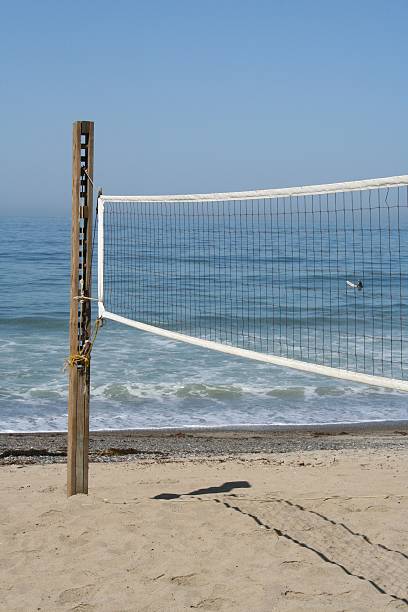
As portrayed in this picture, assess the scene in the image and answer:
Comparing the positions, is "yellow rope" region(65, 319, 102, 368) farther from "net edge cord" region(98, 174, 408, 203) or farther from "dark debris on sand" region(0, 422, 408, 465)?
"dark debris on sand" region(0, 422, 408, 465)

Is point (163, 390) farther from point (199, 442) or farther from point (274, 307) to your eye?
point (274, 307)

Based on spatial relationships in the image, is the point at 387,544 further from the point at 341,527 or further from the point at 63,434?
the point at 63,434

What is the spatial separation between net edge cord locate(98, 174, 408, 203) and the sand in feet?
6.54

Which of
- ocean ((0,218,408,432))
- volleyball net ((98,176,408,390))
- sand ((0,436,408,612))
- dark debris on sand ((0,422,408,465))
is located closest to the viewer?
sand ((0,436,408,612))

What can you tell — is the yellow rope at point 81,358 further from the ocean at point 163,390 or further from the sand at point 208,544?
the ocean at point 163,390

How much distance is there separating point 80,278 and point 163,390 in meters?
7.14

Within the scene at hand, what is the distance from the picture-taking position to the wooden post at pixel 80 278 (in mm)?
5262

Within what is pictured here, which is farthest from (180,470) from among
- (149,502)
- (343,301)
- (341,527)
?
(343,301)

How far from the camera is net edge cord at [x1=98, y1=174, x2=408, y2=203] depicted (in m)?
4.99

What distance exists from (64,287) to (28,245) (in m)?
14.6

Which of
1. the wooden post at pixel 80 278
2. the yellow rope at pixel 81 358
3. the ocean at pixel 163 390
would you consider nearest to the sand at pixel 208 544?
the wooden post at pixel 80 278

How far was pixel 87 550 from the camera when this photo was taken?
4.68 meters

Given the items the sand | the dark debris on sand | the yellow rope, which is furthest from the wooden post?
the dark debris on sand

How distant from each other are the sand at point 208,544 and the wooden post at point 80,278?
0.47m
